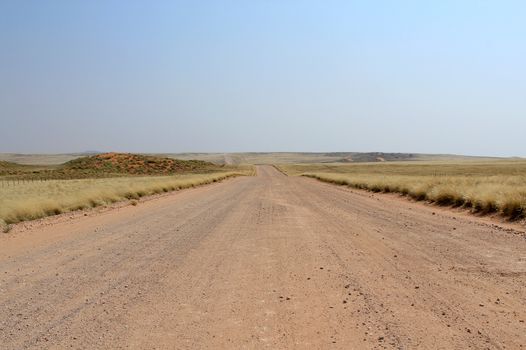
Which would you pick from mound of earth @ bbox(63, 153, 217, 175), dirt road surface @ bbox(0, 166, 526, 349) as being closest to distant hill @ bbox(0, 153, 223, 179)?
mound of earth @ bbox(63, 153, 217, 175)

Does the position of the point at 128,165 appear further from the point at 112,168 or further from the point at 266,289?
the point at 266,289

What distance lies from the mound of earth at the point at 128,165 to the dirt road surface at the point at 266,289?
75818 mm

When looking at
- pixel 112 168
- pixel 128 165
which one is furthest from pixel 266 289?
pixel 128 165

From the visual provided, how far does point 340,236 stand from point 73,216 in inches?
429

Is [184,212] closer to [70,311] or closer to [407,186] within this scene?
[70,311]

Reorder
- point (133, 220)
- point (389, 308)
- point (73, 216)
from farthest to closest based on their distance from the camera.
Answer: point (73, 216) < point (133, 220) < point (389, 308)

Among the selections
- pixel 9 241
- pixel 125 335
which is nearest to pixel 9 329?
pixel 125 335

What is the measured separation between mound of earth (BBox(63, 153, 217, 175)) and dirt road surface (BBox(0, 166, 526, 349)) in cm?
7582

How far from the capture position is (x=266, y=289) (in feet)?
22.3

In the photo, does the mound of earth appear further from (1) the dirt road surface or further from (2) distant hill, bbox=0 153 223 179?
(1) the dirt road surface

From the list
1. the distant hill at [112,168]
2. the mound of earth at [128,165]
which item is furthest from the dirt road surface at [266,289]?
the mound of earth at [128,165]

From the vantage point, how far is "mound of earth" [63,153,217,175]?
86.0 meters

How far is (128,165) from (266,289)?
88.1 m

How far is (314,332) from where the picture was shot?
505cm
